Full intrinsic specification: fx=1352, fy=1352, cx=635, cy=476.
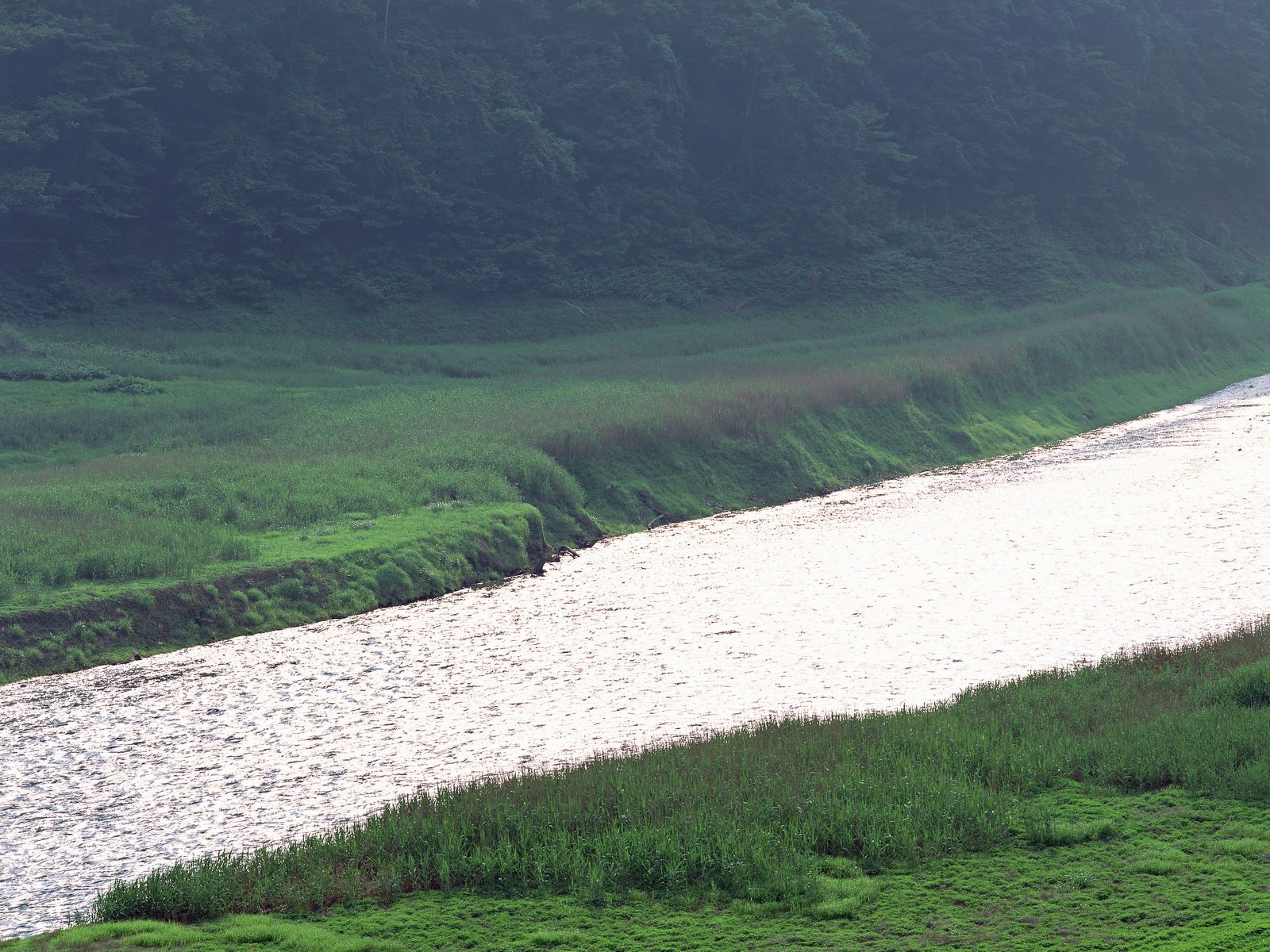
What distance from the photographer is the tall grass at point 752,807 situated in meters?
11.0

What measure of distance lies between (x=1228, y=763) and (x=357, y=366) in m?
39.9

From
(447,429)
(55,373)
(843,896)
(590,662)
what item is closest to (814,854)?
(843,896)

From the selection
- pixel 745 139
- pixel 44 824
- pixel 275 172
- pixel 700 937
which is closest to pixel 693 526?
pixel 44 824

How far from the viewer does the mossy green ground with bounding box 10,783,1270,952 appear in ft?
31.0

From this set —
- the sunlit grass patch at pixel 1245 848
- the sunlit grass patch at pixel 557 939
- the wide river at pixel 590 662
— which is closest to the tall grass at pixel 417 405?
the wide river at pixel 590 662

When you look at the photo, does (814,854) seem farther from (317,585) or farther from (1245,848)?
(317,585)

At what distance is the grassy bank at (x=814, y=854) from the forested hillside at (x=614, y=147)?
149ft

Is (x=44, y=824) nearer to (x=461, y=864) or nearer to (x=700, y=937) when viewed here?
(x=461, y=864)

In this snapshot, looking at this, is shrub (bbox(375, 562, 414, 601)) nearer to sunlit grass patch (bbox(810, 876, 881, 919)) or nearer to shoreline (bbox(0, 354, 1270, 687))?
shoreline (bbox(0, 354, 1270, 687))

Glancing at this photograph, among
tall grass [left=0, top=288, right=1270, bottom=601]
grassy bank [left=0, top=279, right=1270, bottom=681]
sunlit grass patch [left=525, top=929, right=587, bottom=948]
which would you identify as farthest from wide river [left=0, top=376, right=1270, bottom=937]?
sunlit grass patch [left=525, top=929, right=587, bottom=948]

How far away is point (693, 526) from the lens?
102 ft

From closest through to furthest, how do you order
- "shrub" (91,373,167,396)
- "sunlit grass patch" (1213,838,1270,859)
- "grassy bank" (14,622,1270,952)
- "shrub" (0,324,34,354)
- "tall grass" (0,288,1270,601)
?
"grassy bank" (14,622,1270,952), "sunlit grass patch" (1213,838,1270,859), "tall grass" (0,288,1270,601), "shrub" (91,373,167,396), "shrub" (0,324,34,354)

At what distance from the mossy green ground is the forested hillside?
46.6 meters

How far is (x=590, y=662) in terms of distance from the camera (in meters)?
19.9
